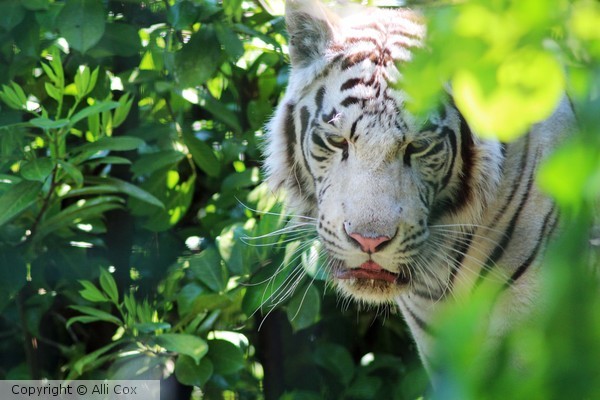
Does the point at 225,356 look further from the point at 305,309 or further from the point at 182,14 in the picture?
the point at 182,14

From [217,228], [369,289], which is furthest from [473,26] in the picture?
[217,228]

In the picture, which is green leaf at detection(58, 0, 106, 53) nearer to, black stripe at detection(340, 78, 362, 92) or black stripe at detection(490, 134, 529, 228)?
black stripe at detection(340, 78, 362, 92)

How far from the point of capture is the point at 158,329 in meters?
2.01

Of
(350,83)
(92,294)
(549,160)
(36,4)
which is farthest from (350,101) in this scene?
(549,160)

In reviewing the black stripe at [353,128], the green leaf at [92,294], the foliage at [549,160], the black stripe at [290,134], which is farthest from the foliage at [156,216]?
the foliage at [549,160]

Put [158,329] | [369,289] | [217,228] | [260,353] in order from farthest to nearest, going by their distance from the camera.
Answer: [260,353], [217,228], [158,329], [369,289]

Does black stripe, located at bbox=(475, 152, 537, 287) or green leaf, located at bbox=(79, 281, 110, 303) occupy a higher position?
black stripe, located at bbox=(475, 152, 537, 287)

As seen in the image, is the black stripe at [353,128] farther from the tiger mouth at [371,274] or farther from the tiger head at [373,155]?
the tiger mouth at [371,274]

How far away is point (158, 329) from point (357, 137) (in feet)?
2.69

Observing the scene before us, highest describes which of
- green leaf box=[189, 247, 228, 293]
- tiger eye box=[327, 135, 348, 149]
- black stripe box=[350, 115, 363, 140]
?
black stripe box=[350, 115, 363, 140]

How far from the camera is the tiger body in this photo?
143 cm

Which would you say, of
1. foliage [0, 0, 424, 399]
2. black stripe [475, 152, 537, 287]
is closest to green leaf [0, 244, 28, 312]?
foliage [0, 0, 424, 399]

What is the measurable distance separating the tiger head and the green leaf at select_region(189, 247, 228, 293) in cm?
41

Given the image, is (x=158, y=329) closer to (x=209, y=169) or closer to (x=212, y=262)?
(x=212, y=262)
